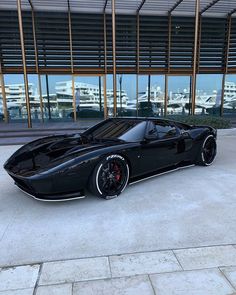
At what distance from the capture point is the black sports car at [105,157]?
10.2ft

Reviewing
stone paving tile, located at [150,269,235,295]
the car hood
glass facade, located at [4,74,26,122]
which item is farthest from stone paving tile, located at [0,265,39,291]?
glass facade, located at [4,74,26,122]

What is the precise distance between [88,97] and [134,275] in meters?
10.3

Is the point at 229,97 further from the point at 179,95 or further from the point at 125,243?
the point at 125,243

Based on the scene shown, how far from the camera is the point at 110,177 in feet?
11.5

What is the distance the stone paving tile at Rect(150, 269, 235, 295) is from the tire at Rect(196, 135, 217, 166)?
316cm

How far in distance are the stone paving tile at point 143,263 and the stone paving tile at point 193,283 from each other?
0.09m

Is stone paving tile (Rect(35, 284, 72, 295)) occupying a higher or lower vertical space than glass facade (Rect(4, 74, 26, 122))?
lower

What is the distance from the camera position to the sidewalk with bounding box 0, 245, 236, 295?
73.3 inches

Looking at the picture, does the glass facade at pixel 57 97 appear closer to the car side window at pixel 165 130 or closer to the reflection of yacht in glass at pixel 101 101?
the reflection of yacht in glass at pixel 101 101

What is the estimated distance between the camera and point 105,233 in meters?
2.65

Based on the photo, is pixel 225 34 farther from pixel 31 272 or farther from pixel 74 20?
pixel 31 272

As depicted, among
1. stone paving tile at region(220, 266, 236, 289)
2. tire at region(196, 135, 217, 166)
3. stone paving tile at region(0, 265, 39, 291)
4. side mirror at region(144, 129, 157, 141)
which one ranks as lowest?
stone paving tile at region(0, 265, 39, 291)

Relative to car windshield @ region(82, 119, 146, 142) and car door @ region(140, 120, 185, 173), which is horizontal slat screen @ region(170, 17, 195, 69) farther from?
car windshield @ region(82, 119, 146, 142)

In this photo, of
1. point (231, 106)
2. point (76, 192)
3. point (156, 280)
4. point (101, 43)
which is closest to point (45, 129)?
point (101, 43)
